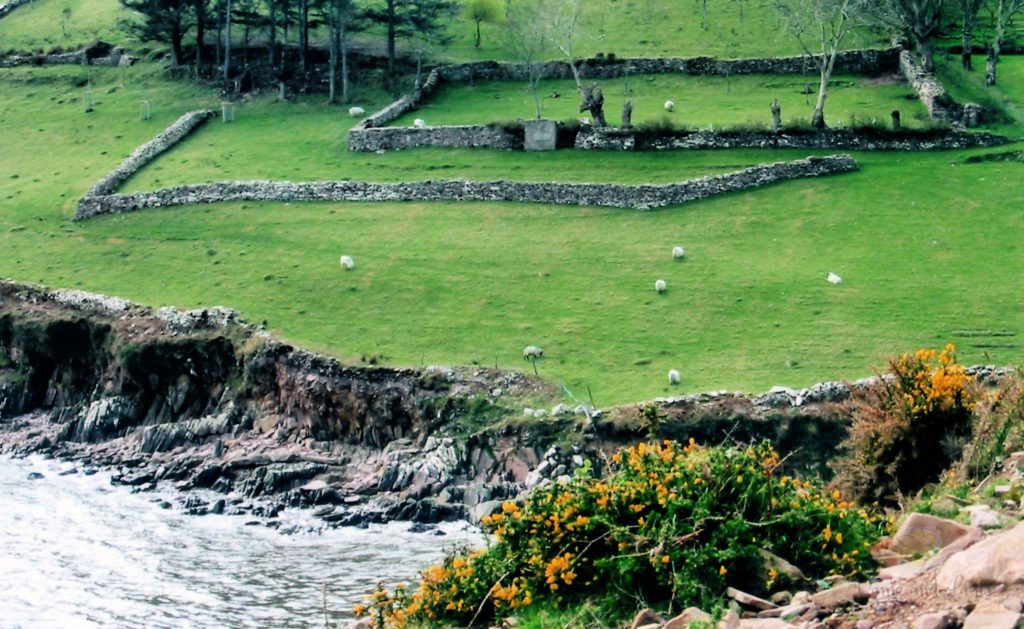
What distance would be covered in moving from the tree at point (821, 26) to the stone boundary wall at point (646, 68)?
47.0 inches

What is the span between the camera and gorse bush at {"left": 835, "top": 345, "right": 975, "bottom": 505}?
2386 centimetres

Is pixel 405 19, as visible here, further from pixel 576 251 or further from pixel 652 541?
pixel 652 541

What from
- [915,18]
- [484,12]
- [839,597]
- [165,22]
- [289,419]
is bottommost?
[289,419]

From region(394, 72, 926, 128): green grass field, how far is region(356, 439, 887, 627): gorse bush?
50060mm

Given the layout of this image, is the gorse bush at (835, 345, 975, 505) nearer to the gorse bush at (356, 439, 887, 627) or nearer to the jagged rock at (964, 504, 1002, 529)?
the gorse bush at (356, 439, 887, 627)

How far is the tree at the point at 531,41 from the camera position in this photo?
79938 mm

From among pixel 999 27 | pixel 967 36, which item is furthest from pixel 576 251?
pixel 967 36

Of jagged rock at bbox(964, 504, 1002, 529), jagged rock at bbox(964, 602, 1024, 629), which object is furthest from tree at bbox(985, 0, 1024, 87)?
jagged rock at bbox(964, 602, 1024, 629)

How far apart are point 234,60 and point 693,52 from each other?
26697mm

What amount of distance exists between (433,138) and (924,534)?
54.2m

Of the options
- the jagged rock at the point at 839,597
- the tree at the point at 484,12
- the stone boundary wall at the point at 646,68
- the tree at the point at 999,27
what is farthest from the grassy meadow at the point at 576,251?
the jagged rock at the point at 839,597

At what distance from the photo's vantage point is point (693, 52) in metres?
84.1

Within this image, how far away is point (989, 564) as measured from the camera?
15.9 m

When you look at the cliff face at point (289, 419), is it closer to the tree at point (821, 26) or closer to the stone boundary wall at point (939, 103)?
the tree at point (821, 26)
